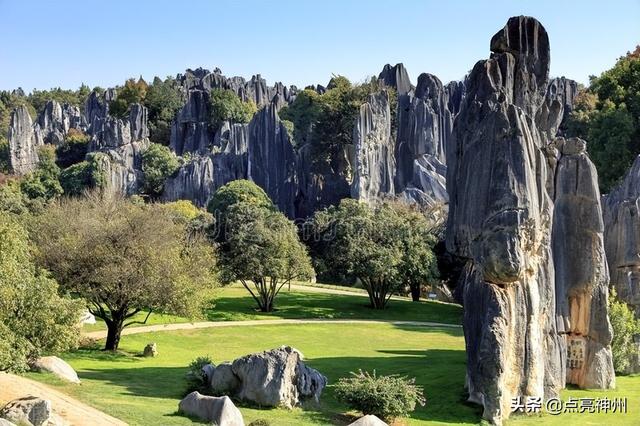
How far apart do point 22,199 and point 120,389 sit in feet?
162

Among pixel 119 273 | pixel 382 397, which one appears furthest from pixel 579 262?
pixel 119 273

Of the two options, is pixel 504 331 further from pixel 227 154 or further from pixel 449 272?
pixel 227 154

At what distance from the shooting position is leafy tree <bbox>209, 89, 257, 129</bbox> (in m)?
110

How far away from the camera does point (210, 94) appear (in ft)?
367

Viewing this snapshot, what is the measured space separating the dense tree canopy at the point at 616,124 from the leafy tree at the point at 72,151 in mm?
73413

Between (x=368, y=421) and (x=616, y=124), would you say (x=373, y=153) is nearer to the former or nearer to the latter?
(x=616, y=124)

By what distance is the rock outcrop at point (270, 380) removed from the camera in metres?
20.8

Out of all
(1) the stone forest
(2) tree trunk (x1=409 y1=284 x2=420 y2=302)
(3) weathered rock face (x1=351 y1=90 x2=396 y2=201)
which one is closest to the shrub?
(1) the stone forest

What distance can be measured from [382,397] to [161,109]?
10346 centimetres

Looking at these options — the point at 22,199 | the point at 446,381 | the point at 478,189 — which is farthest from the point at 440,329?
Answer: the point at 22,199

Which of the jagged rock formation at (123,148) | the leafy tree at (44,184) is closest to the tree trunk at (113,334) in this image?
the leafy tree at (44,184)

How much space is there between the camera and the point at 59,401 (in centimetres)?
1877

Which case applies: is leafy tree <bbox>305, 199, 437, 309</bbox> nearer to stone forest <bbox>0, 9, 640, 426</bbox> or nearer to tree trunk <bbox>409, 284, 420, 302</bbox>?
stone forest <bbox>0, 9, 640, 426</bbox>

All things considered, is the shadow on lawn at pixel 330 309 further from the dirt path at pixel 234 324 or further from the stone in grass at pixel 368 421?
the stone in grass at pixel 368 421
